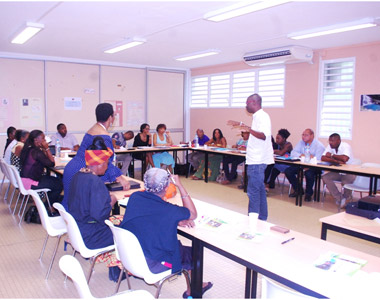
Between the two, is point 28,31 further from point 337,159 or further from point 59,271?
point 337,159

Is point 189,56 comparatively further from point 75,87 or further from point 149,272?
point 149,272

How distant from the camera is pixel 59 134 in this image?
302 inches

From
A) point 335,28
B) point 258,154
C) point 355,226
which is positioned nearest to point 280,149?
point 335,28

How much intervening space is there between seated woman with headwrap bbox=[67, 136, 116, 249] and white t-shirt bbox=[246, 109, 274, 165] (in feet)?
6.42

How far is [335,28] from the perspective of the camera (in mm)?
4895

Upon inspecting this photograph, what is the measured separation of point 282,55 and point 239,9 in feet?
9.03

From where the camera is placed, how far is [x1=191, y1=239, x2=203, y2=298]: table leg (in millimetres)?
2371

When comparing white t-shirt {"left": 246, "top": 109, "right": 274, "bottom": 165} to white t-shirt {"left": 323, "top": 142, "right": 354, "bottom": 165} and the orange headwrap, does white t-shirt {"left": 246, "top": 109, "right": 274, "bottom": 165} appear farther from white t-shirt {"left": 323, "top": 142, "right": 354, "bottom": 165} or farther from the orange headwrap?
white t-shirt {"left": 323, "top": 142, "right": 354, "bottom": 165}

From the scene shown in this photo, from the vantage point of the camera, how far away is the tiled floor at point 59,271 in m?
2.97

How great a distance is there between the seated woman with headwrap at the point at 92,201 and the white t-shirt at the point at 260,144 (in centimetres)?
196

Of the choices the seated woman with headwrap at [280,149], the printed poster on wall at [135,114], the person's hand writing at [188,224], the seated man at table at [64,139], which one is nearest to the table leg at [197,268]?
the person's hand writing at [188,224]

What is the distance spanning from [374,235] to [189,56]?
591 cm

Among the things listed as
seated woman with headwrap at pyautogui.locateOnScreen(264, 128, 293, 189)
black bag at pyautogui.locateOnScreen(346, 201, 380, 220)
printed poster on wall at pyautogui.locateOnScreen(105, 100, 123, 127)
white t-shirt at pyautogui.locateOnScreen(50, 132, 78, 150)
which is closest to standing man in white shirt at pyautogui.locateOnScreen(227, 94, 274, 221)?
black bag at pyautogui.locateOnScreen(346, 201, 380, 220)

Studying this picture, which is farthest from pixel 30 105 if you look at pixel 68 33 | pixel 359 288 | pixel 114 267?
pixel 359 288
